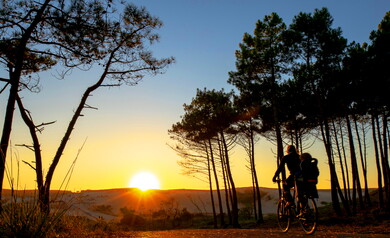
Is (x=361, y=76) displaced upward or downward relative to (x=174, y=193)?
upward

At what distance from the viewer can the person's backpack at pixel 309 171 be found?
7281 millimetres

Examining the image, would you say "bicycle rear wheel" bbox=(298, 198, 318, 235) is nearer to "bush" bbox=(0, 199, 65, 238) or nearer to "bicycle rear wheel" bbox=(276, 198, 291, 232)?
"bicycle rear wheel" bbox=(276, 198, 291, 232)

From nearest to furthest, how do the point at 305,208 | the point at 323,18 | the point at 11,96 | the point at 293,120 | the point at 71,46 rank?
the point at 305,208 → the point at 11,96 → the point at 71,46 → the point at 323,18 → the point at 293,120

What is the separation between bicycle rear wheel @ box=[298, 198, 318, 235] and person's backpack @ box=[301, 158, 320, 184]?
0.41 m

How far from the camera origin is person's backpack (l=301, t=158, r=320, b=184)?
7.28 meters

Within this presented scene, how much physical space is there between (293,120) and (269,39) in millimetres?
6456

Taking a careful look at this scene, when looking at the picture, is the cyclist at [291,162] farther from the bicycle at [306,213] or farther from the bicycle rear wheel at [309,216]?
the bicycle rear wheel at [309,216]

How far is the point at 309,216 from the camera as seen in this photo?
23.7 ft

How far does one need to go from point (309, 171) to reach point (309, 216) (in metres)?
0.92

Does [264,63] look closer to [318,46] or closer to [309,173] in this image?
[318,46]

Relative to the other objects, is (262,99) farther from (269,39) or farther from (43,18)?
(43,18)

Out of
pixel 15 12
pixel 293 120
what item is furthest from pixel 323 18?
pixel 15 12

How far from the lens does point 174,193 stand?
6481cm

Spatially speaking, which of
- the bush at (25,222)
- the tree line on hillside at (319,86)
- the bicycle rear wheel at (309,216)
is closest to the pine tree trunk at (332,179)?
the tree line on hillside at (319,86)
